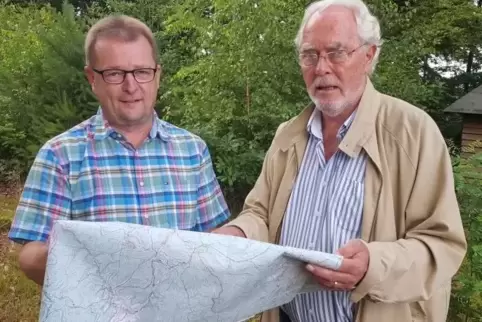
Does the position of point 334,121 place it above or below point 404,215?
above

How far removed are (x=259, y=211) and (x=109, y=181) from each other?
0.76 m

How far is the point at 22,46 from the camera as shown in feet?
40.2

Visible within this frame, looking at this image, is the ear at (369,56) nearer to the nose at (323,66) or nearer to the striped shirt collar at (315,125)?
the nose at (323,66)

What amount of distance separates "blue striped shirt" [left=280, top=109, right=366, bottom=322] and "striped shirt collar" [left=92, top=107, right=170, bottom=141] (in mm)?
660

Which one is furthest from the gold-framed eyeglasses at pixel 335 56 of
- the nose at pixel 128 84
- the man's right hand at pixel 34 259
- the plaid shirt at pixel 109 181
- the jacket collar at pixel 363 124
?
the man's right hand at pixel 34 259

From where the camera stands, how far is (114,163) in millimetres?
2182

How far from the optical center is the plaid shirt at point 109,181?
2.06 meters

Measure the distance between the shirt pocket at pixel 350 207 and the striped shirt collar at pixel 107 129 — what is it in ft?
2.64

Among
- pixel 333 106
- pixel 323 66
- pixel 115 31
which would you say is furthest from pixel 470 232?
pixel 115 31

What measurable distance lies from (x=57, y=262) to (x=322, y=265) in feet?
2.92

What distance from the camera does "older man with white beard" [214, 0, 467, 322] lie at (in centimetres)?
200

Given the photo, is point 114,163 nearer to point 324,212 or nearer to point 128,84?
point 128,84

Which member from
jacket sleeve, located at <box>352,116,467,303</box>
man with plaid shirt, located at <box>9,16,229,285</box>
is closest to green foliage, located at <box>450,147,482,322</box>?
jacket sleeve, located at <box>352,116,467,303</box>

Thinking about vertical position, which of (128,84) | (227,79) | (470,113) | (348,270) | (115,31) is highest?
(115,31)
